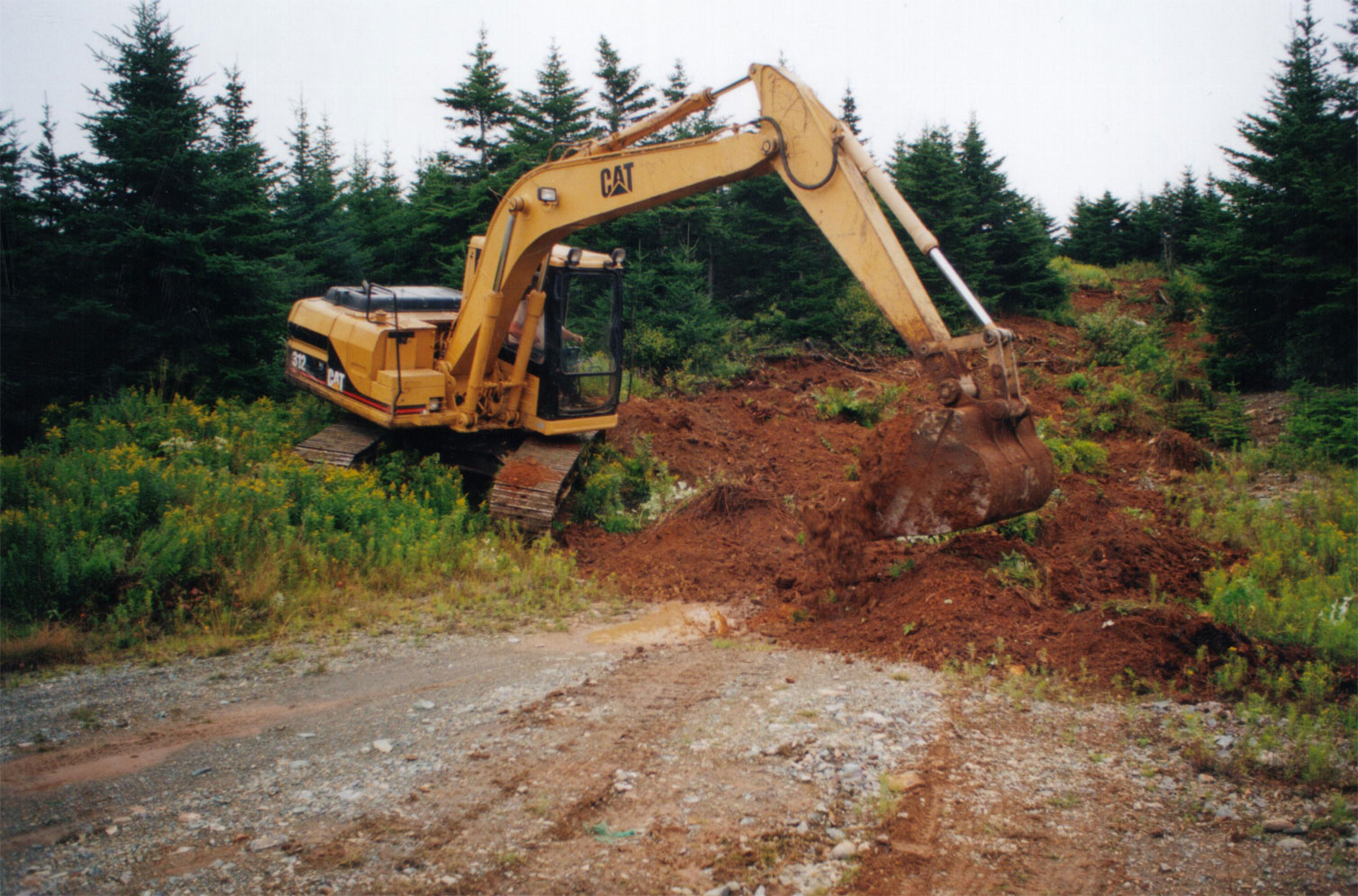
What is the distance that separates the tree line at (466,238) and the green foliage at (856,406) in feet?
10.1

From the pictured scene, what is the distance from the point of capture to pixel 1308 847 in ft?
10.7

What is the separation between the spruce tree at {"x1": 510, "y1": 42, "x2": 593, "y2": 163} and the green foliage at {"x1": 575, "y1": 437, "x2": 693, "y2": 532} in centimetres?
1277

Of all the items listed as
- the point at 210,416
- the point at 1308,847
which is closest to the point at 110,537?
the point at 210,416

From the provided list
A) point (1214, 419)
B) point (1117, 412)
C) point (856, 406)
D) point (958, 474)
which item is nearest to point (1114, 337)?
point (1117, 412)

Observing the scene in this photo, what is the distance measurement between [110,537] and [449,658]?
2.63 metres

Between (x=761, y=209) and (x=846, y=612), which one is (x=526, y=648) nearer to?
(x=846, y=612)

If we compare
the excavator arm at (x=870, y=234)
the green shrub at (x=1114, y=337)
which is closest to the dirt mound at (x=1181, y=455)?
the excavator arm at (x=870, y=234)

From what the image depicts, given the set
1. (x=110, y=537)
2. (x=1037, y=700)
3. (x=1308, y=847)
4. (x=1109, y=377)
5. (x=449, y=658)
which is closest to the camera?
(x=1308, y=847)

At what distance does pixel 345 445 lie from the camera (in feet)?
30.0

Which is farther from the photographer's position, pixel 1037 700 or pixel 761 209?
pixel 761 209

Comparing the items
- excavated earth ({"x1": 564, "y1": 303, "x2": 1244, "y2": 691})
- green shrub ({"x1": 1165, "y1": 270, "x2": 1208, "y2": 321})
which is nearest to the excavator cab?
excavated earth ({"x1": 564, "y1": 303, "x2": 1244, "y2": 691})

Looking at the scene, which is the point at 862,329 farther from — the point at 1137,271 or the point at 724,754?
the point at 1137,271

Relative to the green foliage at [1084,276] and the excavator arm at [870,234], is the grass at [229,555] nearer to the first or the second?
the excavator arm at [870,234]

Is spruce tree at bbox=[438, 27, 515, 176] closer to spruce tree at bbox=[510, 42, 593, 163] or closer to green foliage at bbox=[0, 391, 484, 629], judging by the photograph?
spruce tree at bbox=[510, 42, 593, 163]
